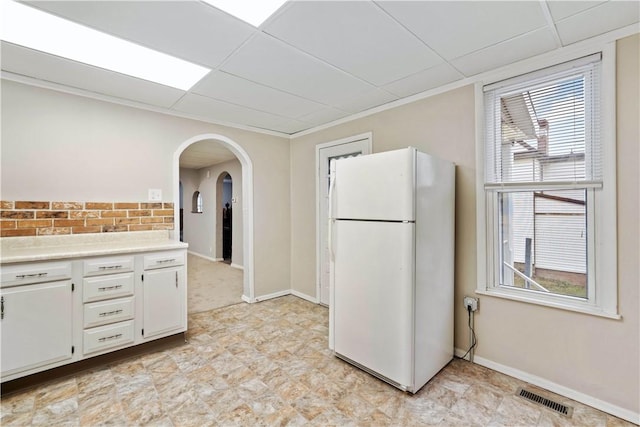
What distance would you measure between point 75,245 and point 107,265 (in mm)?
499

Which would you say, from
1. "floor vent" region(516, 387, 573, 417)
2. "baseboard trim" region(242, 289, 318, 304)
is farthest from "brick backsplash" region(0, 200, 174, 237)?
"floor vent" region(516, 387, 573, 417)

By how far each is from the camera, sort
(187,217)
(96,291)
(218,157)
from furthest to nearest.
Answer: (187,217), (218,157), (96,291)

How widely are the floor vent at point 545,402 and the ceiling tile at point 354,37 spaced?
2394 mm

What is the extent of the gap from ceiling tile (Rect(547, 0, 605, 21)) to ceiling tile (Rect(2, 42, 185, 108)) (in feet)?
8.91

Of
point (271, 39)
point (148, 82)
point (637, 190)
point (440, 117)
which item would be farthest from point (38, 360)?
point (637, 190)

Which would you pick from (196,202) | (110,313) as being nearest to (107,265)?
(110,313)

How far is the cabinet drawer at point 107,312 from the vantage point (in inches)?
85.9

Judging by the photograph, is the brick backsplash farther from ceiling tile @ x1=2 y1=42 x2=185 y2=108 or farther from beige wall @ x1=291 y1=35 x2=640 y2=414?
beige wall @ x1=291 y1=35 x2=640 y2=414

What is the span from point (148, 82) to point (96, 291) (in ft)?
5.70

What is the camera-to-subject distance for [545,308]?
1996 millimetres

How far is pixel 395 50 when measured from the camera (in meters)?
1.94

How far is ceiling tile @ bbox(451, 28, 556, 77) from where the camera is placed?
5.91 ft

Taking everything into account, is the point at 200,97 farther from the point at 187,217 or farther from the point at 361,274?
the point at 187,217

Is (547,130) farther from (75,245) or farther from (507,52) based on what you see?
(75,245)
